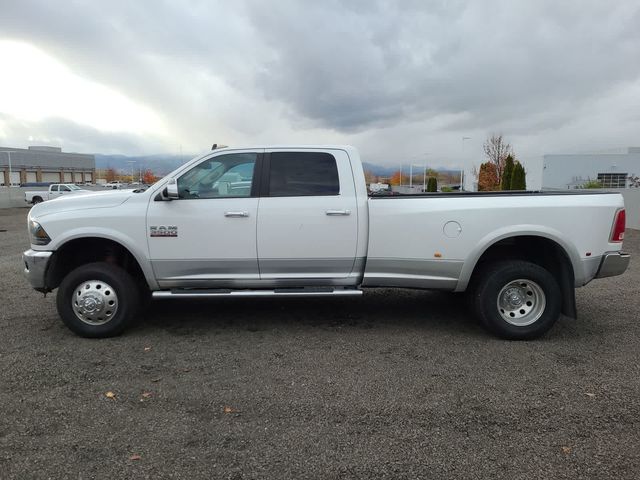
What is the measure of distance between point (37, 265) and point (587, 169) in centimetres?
5819

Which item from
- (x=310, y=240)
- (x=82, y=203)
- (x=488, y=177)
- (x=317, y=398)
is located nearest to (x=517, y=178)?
(x=310, y=240)

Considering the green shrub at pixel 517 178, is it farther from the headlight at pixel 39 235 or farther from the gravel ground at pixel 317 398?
the headlight at pixel 39 235

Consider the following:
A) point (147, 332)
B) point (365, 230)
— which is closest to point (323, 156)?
point (365, 230)

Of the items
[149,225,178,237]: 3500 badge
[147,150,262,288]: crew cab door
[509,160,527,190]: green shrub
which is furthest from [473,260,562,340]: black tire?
[509,160,527,190]: green shrub

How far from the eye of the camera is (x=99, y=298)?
519cm

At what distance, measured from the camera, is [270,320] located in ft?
19.7

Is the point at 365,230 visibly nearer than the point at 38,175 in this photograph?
Yes

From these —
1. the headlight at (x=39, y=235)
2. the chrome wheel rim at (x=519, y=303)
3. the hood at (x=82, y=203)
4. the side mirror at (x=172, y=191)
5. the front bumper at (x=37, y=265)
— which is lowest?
the chrome wheel rim at (x=519, y=303)

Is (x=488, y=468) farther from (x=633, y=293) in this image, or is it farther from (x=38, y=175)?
(x=38, y=175)

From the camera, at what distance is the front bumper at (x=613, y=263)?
17.0ft

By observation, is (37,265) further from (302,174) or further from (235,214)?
(302,174)

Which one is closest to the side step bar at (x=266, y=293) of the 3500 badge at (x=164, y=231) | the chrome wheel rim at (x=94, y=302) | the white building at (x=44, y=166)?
the chrome wheel rim at (x=94, y=302)

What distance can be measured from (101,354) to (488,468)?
3.69 m

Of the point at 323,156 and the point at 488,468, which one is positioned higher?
the point at 323,156
